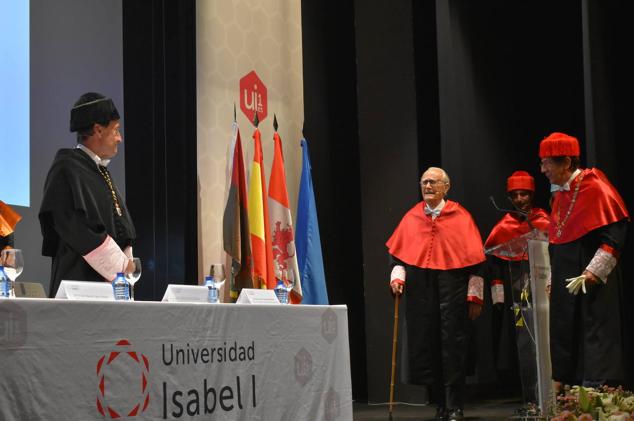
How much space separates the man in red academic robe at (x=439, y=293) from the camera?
6422 millimetres

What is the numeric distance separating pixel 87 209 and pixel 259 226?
2.33 m

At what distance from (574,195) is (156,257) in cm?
283

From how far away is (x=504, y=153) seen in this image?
918 centimetres

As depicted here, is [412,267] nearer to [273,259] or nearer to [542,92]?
[273,259]

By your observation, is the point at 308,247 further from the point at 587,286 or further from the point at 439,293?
the point at 587,286

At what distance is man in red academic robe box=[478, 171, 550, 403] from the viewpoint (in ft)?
20.6

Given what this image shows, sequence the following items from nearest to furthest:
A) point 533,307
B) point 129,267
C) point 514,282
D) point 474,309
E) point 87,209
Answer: point 129,267 → point 87,209 → point 533,307 → point 474,309 → point 514,282

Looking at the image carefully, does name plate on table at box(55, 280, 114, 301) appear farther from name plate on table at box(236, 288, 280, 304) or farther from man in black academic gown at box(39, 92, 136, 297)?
name plate on table at box(236, 288, 280, 304)

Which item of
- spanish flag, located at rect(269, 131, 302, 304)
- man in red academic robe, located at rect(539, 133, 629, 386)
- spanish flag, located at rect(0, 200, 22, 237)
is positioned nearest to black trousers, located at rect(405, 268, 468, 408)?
man in red academic robe, located at rect(539, 133, 629, 386)

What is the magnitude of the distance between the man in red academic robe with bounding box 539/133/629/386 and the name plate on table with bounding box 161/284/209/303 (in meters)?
2.95

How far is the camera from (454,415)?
6.24 meters

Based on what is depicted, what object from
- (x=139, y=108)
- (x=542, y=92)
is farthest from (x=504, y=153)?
(x=139, y=108)

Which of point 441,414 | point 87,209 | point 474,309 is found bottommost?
point 441,414

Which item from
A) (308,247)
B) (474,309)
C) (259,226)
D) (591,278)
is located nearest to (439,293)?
(474,309)
